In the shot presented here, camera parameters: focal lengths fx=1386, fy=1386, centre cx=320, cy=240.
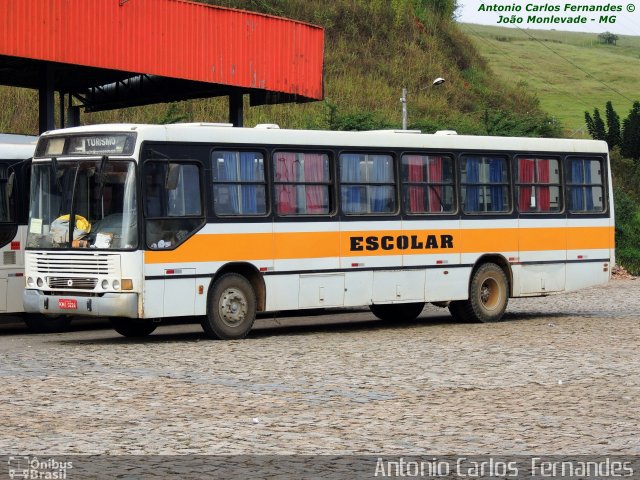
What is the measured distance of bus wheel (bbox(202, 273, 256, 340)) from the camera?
19.2 m

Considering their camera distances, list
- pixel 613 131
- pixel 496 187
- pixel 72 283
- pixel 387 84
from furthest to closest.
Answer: pixel 613 131 → pixel 387 84 → pixel 496 187 → pixel 72 283

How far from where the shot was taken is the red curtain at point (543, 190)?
24.2m

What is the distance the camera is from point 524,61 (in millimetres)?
128250

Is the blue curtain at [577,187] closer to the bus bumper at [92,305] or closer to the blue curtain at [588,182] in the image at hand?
the blue curtain at [588,182]

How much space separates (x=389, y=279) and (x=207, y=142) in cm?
393

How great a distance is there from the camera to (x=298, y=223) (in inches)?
806

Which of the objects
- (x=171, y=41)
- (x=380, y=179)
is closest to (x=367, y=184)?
(x=380, y=179)

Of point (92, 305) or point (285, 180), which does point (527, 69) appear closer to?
point (285, 180)

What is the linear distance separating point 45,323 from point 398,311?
6025mm

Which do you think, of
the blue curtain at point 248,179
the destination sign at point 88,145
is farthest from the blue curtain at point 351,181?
the destination sign at point 88,145

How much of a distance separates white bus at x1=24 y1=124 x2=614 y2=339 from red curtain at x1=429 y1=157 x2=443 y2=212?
0.02 meters

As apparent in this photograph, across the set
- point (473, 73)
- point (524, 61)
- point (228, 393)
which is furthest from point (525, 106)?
point (228, 393)

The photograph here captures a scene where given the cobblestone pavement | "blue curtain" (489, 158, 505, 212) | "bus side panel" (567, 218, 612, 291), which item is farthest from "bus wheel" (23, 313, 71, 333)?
"bus side panel" (567, 218, 612, 291)

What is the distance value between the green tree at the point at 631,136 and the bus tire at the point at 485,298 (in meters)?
65.7
